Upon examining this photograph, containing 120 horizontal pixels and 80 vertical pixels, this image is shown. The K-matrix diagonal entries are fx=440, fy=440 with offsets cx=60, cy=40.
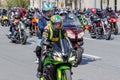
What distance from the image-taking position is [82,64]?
12.3m

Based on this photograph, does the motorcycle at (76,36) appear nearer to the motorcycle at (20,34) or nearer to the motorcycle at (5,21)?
the motorcycle at (20,34)

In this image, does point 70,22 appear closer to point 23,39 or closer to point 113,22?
point 23,39

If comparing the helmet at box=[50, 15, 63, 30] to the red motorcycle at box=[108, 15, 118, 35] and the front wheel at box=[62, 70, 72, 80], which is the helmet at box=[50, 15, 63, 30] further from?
the red motorcycle at box=[108, 15, 118, 35]

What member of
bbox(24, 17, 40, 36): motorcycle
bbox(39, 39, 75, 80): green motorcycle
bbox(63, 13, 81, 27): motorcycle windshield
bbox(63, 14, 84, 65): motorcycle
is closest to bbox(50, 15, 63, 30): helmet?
bbox(39, 39, 75, 80): green motorcycle

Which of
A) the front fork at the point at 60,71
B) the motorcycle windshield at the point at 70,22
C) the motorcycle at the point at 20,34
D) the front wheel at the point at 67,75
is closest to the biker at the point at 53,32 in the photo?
the front fork at the point at 60,71

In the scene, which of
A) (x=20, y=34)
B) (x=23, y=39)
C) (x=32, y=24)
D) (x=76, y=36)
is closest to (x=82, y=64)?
(x=76, y=36)

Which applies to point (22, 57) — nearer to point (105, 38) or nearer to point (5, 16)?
point (105, 38)

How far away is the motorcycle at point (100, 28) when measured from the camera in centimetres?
2008

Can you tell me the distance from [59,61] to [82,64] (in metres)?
5.24

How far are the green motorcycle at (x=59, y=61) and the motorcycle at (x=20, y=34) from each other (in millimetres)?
10817

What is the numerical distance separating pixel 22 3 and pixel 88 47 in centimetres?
7774

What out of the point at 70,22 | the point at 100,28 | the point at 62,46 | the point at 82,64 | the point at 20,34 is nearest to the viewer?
the point at 62,46

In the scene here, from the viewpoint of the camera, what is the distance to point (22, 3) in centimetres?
9388

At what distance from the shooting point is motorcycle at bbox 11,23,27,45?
1831 cm
